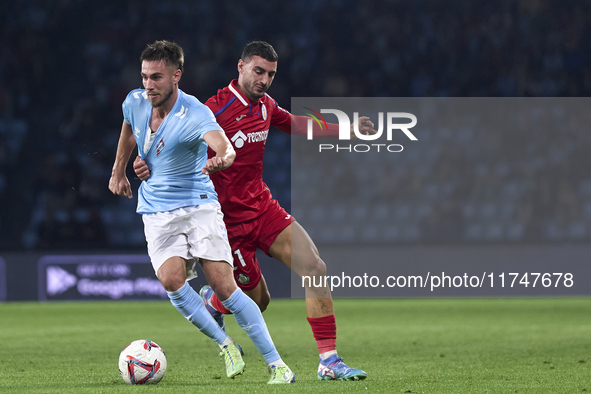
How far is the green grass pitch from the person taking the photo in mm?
Result: 4629

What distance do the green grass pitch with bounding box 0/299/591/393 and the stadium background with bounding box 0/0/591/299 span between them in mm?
2266

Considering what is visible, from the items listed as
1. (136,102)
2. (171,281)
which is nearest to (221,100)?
(136,102)

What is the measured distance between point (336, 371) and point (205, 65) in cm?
1117

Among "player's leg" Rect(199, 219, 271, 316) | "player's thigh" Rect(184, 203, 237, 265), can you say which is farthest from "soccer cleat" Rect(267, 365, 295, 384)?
"player's leg" Rect(199, 219, 271, 316)

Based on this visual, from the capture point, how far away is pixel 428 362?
5.87m

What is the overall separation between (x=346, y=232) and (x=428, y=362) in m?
5.53

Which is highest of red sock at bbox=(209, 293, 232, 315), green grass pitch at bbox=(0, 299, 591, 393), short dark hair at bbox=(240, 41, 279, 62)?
short dark hair at bbox=(240, 41, 279, 62)

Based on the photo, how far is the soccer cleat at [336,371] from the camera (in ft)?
15.6

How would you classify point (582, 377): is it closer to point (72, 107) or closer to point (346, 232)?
point (346, 232)

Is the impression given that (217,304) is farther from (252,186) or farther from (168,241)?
(168,241)

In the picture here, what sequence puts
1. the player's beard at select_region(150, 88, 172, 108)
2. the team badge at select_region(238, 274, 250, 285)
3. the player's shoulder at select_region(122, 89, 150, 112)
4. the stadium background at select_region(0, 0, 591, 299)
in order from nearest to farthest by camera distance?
the player's beard at select_region(150, 88, 172, 108)
the player's shoulder at select_region(122, 89, 150, 112)
the team badge at select_region(238, 274, 250, 285)
the stadium background at select_region(0, 0, 591, 299)

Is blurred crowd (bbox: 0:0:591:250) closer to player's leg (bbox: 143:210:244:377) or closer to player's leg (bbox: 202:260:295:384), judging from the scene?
player's leg (bbox: 143:210:244:377)

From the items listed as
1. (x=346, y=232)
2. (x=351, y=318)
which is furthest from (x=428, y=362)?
(x=346, y=232)

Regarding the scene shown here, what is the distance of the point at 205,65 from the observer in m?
15.3
